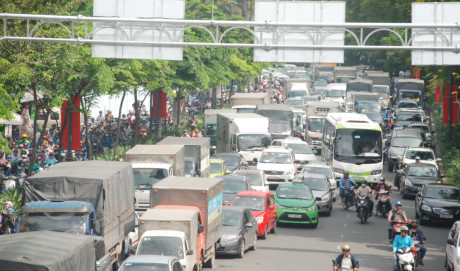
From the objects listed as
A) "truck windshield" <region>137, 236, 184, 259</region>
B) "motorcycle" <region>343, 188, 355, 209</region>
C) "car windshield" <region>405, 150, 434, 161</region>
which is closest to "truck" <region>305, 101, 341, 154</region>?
"car windshield" <region>405, 150, 434, 161</region>

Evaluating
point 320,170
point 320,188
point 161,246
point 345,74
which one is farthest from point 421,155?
point 345,74

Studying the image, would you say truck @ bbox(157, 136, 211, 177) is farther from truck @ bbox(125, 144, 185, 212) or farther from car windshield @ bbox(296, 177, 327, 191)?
car windshield @ bbox(296, 177, 327, 191)

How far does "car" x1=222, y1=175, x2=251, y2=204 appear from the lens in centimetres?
3064

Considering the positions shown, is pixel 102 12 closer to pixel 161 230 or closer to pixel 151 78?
pixel 161 230

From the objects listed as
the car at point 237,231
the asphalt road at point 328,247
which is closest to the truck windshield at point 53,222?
the asphalt road at point 328,247

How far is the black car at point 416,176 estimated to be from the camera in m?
37.1

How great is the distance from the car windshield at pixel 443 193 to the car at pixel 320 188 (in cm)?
420

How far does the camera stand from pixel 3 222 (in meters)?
22.7

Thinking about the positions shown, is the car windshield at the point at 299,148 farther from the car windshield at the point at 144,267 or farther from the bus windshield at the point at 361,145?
the car windshield at the point at 144,267

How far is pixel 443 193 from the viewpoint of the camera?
30938 mm

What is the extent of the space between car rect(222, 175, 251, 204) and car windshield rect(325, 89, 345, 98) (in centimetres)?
4569

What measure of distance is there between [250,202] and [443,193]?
25.7 feet

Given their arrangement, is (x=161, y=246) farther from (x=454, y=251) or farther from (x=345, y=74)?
(x=345, y=74)

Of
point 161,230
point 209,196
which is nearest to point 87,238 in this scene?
point 161,230
